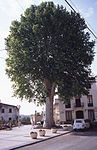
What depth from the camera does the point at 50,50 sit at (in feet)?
80.9

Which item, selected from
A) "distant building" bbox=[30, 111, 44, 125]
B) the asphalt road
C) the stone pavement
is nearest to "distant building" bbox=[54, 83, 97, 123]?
"distant building" bbox=[30, 111, 44, 125]

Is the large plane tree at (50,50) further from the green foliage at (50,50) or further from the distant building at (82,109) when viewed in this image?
the distant building at (82,109)

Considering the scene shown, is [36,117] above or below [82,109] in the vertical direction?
below

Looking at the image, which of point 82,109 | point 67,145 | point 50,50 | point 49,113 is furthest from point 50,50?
point 82,109

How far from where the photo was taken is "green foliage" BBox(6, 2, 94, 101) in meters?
23.9

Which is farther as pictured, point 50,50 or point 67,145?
point 50,50

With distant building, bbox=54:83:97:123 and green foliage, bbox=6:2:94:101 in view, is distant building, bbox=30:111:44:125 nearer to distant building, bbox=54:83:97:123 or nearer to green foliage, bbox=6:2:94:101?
distant building, bbox=54:83:97:123

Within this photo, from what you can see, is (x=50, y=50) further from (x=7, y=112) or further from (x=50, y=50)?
(x=7, y=112)

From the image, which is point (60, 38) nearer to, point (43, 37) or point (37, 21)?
point (43, 37)

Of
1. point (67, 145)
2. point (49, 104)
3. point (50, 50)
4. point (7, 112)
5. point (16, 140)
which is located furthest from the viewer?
point (7, 112)

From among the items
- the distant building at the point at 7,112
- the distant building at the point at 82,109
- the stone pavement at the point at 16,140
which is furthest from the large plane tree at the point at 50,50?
the distant building at the point at 7,112

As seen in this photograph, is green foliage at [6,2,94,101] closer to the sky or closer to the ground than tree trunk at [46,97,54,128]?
closer to the sky

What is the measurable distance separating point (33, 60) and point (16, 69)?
2957 mm

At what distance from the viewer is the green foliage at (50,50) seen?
78.4 ft
